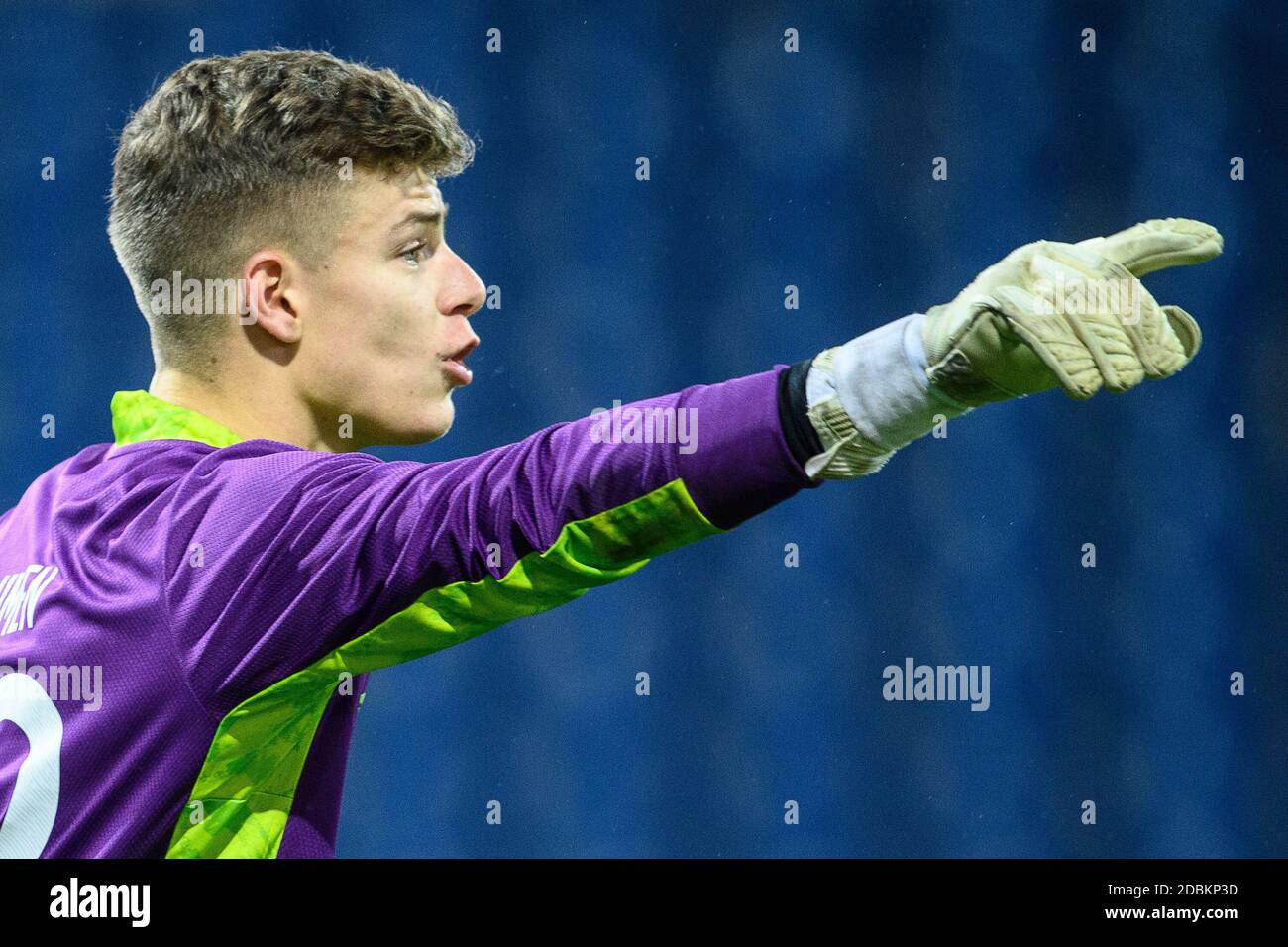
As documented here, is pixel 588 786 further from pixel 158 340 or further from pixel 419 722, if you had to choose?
pixel 158 340

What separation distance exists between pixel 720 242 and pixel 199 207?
1.27m

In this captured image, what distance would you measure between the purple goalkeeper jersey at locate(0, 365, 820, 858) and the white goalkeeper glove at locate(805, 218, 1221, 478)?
37 millimetres

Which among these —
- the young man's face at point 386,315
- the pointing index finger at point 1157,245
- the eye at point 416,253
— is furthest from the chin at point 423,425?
the pointing index finger at point 1157,245

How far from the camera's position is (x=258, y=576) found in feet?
3.02

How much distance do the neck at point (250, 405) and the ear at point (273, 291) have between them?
0.04 meters

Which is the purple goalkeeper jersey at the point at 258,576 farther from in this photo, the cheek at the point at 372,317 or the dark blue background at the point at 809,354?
the dark blue background at the point at 809,354

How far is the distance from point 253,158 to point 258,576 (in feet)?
1.25

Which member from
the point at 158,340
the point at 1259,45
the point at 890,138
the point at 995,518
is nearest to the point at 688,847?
the point at 995,518

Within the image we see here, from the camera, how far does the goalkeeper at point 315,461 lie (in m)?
0.86

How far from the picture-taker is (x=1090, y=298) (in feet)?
2.72
